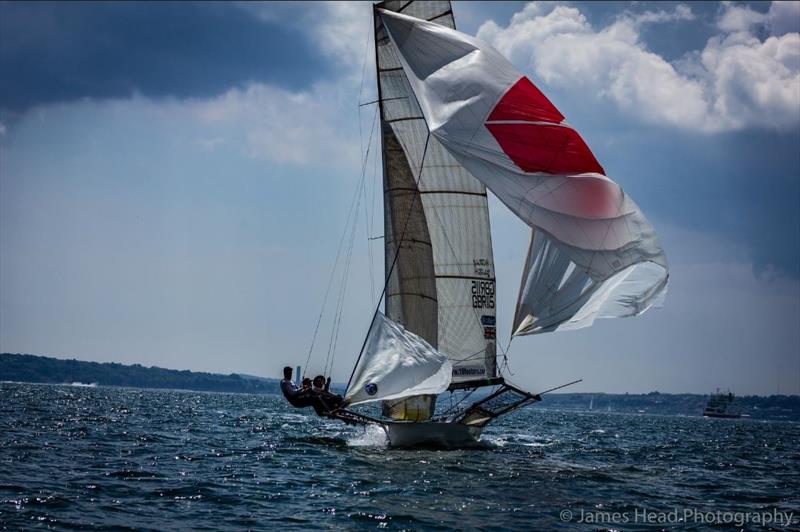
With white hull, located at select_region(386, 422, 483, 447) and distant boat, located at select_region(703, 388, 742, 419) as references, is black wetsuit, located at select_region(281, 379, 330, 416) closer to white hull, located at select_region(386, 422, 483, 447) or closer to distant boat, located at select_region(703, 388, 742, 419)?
white hull, located at select_region(386, 422, 483, 447)

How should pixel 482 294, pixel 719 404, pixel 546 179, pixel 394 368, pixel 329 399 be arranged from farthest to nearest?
1. pixel 719 404
2. pixel 482 294
3. pixel 329 399
4. pixel 394 368
5. pixel 546 179

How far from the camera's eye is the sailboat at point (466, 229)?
765 inches

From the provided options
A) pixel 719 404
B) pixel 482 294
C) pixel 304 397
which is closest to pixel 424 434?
pixel 304 397

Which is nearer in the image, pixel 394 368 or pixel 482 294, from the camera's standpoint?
pixel 394 368

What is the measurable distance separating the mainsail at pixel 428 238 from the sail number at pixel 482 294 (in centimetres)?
3

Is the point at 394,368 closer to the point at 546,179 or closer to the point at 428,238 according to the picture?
the point at 428,238

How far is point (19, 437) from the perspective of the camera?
79.6 feet

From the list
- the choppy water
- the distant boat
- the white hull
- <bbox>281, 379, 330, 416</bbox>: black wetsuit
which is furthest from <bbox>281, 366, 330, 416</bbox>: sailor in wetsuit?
the distant boat

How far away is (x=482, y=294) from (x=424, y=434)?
5.12m

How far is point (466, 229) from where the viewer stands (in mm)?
25906

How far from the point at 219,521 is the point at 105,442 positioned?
41.8 feet

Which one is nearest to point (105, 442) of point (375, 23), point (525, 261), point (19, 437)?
point (19, 437)

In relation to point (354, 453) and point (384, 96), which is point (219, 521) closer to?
point (354, 453)

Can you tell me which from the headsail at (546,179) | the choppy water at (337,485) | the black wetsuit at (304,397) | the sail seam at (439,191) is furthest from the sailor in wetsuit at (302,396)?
the headsail at (546,179)
